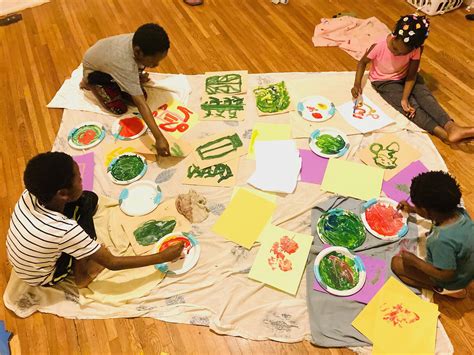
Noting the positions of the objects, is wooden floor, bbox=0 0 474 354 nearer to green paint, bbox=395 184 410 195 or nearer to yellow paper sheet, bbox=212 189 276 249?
green paint, bbox=395 184 410 195

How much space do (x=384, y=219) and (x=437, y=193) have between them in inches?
17.6

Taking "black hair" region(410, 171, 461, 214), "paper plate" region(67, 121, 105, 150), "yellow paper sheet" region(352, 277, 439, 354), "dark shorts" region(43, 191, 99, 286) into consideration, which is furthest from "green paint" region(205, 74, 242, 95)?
"yellow paper sheet" region(352, 277, 439, 354)

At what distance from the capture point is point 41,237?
1.26 m

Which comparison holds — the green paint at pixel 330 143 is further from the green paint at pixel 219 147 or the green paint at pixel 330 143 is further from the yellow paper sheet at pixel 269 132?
the green paint at pixel 219 147

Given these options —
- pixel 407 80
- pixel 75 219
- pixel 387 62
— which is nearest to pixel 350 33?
pixel 387 62

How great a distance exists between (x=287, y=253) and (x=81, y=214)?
878 mm

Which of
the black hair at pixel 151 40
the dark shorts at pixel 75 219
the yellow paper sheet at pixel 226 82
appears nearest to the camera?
the dark shorts at pixel 75 219

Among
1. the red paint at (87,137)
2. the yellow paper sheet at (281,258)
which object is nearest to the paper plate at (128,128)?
the red paint at (87,137)

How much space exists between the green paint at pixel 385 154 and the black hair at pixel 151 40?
3.83 feet

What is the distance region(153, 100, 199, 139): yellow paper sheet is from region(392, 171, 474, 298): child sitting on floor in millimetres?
1255

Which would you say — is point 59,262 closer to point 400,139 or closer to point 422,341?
point 422,341

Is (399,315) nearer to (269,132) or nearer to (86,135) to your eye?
(269,132)

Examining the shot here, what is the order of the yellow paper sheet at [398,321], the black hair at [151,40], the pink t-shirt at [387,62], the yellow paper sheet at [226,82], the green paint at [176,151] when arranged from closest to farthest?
the yellow paper sheet at [398,321] < the black hair at [151,40] < the green paint at [176,151] < the pink t-shirt at [387,62] < the yellow paper sheet at [226,82]

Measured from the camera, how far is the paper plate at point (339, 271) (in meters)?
1.49
